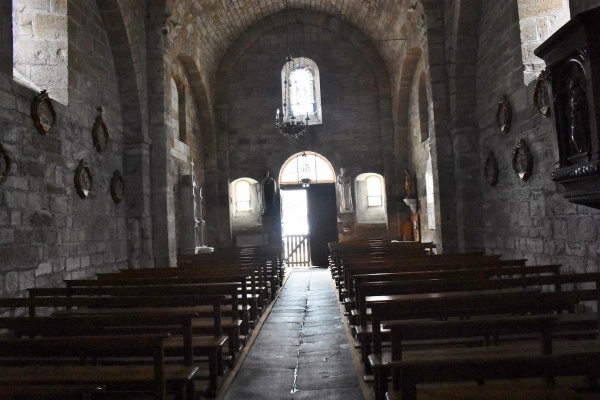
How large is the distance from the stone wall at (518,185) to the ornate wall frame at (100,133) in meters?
6.16

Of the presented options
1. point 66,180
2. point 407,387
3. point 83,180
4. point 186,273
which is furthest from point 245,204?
point 407,387

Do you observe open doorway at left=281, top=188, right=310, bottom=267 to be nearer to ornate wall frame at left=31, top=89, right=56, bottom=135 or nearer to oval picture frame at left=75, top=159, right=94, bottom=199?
oval picture frame at left=75, top=159, right=94, bottom=199

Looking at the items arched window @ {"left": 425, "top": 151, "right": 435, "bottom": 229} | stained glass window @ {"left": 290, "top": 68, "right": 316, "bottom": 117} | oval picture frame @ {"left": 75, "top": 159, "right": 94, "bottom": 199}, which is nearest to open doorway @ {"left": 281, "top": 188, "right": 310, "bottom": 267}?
stained glass window @ {"left": 290, "top": 68, "right": 316, "bottom": 117}

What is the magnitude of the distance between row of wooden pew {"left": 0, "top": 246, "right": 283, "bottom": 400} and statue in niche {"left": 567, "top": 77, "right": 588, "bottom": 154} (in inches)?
114

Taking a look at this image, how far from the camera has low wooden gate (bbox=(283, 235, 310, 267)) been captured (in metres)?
16.9

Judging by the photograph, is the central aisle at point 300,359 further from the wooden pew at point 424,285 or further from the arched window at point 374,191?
the arched window at point 374,191

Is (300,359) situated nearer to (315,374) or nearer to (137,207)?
(315,374)

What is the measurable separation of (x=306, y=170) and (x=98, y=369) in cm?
1344

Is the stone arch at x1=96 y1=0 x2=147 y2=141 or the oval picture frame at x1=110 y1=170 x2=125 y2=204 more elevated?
the stone arch at x1=96 y1=0 x2=147 y2=141

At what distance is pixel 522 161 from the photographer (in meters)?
7.34

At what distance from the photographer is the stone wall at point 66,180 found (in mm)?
5797

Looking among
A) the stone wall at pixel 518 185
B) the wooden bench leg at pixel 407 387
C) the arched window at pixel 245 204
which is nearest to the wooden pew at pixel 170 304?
the wooden bench leg at pixel 407 387

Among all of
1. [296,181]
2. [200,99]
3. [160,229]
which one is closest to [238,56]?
[200,99]

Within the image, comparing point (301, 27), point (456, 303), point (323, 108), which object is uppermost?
point (301, 27)
